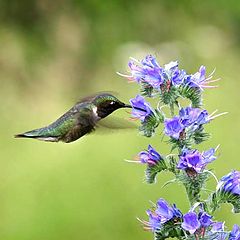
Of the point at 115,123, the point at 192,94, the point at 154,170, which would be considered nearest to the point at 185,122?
the point at 192,94

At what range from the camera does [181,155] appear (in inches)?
127

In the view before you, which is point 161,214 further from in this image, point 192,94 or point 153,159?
point 192,94

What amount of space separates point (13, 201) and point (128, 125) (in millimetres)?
5053

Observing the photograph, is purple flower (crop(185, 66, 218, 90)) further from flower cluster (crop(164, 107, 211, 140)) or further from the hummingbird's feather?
the hummingbird's feather

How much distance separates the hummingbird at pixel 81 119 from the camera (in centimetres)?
407

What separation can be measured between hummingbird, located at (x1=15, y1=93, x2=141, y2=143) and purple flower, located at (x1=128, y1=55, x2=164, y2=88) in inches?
21.6

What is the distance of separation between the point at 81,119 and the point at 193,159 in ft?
3.72

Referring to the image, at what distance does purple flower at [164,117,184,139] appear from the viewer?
318 cm

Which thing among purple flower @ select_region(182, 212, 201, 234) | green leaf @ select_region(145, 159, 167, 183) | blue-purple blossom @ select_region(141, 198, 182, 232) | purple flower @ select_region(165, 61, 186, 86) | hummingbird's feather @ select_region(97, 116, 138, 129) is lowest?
purple flower @ select_region(182, 212, 201, 234)

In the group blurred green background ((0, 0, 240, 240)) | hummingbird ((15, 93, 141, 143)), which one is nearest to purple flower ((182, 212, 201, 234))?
hummingbird ((15, 93, 141, 143))

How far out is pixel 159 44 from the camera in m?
A: 14.4

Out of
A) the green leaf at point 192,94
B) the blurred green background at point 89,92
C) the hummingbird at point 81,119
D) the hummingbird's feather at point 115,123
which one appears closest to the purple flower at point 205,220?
the green leaf at point 192,94

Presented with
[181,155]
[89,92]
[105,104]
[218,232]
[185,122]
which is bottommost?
[218,232]

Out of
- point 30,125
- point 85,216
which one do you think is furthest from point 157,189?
point 30,125
